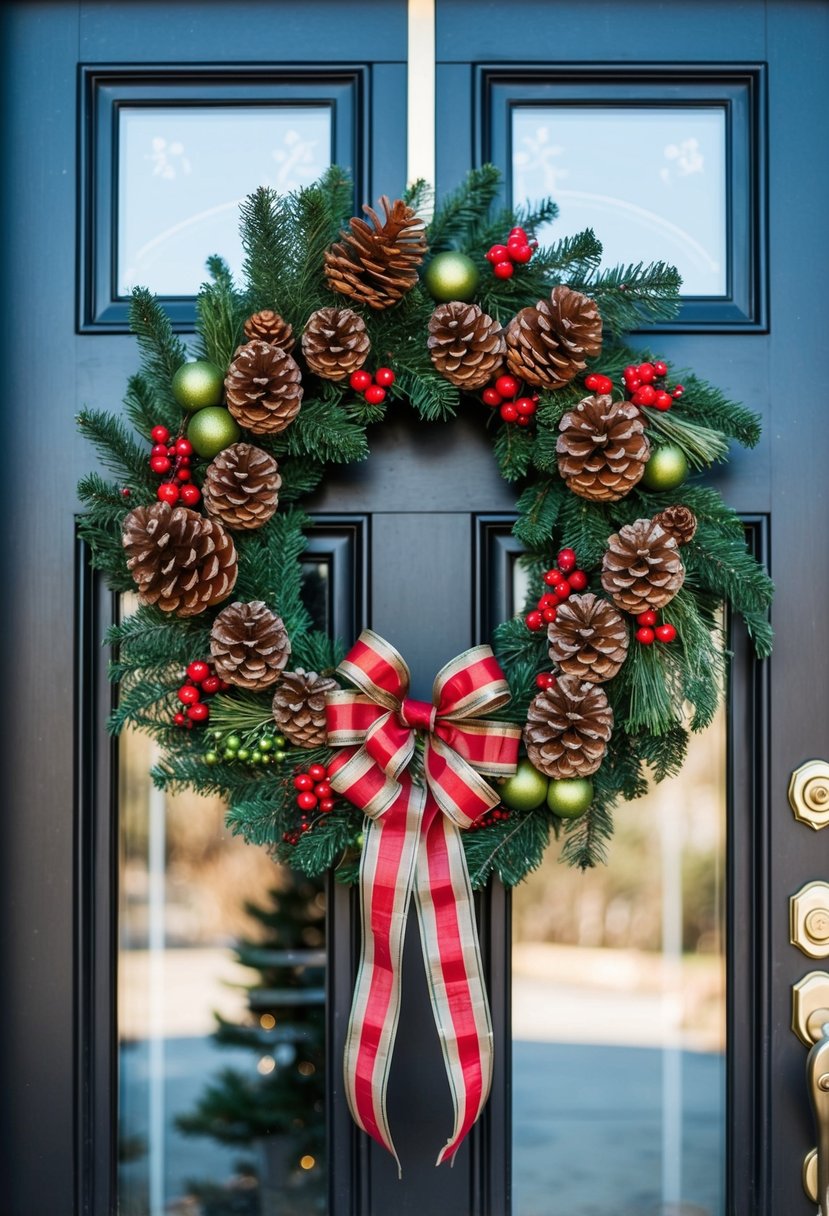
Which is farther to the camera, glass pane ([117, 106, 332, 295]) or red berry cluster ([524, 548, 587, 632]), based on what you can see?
glass pane ([117, 106, 332, 295])

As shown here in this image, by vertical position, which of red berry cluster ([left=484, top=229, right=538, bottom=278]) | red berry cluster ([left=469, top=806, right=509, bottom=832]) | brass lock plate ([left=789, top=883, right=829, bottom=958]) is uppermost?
red berry cluster ([left=484, top=229, right=538, bottom=278])

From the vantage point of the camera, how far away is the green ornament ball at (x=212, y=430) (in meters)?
0.93

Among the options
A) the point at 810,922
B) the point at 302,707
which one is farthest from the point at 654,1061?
the point at 302,707

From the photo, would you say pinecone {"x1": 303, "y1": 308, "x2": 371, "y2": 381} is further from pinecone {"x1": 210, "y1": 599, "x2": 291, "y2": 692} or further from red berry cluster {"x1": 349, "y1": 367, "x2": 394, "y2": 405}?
pinecone {"x1": 210, "y1": 599, "x2": 291, "y2": 692}

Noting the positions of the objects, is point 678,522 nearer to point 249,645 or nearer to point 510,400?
point 510,400

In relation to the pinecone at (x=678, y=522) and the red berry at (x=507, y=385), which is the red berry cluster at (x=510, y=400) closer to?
the red berry at (x=507, y=385)

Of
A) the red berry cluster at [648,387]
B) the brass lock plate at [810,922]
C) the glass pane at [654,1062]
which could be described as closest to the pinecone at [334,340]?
the red berry cluster at [648,387]

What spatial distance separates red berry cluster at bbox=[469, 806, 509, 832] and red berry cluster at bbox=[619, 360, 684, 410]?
39 centimetres

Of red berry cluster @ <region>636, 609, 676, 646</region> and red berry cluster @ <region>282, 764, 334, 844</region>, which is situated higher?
red berry cluster @ <region>636, 609, 676, 646</region>

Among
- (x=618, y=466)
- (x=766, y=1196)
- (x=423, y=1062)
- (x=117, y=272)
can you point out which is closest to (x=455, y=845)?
(x=423, y=1062)

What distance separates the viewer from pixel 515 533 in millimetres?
981

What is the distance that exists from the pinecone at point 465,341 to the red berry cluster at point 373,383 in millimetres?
46

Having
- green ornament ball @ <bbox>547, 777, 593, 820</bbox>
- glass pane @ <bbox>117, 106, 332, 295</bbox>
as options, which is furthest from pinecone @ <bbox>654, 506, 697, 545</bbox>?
glass pane @ <bbox>117, 106, 332, 295</bbox>

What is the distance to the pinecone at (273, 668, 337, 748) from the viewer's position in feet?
3.03
